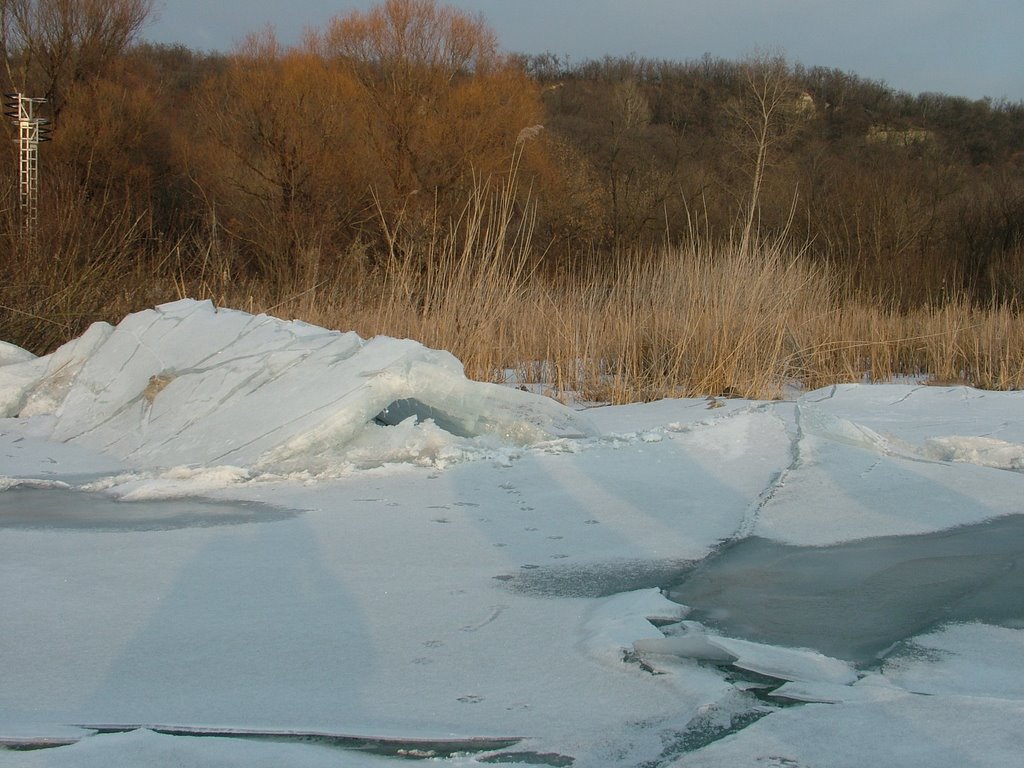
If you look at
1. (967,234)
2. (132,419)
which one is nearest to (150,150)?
(967,234)

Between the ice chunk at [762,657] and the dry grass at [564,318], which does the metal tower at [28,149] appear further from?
the ice chunk at [762,657]

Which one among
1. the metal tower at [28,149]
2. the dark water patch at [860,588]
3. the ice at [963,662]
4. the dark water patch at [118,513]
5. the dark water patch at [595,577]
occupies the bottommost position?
the dark water patch at [118,513]

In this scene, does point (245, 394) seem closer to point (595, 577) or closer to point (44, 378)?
point (44, 378)

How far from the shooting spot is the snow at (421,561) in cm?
141

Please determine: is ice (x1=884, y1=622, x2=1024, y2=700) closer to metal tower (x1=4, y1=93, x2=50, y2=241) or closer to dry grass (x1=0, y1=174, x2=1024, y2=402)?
dry grass (x1=0, y1=174, x2=1024, y2=402)

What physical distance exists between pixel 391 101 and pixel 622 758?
62.1ft

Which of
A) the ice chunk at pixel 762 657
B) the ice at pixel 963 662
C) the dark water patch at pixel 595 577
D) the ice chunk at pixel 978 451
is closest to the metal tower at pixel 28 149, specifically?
the dark water patch at pixel 595 577

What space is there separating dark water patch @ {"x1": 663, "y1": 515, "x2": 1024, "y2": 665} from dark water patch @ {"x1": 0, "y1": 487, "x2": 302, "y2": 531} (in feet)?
4.13

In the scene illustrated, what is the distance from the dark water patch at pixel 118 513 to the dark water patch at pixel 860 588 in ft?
4.13

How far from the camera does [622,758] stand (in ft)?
4.35

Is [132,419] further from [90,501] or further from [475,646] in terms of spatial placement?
[475,646]

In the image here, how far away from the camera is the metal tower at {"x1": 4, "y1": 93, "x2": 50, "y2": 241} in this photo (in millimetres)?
6811

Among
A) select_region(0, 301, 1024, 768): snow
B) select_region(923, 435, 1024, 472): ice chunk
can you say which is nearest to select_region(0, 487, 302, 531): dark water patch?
select_region(0, 301, 1024, 768): snow

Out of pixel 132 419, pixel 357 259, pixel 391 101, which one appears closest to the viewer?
pixel 132 419
